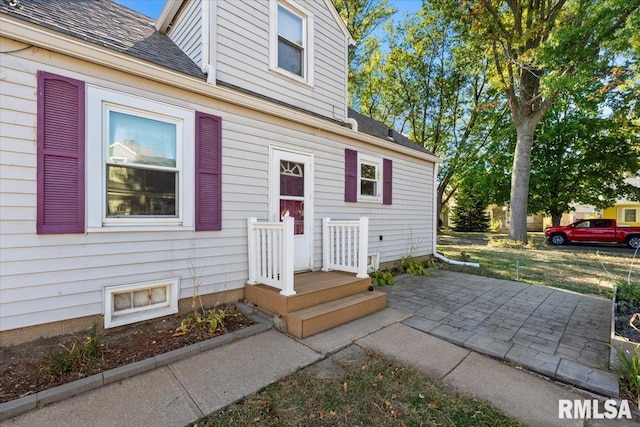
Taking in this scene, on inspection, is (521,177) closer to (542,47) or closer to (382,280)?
(542,47)

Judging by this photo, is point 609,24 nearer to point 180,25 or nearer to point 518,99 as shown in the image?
point 518,99

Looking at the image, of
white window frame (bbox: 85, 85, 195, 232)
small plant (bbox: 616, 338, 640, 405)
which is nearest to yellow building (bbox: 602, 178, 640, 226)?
small plant (bbox: 616, 338, 640, 405)

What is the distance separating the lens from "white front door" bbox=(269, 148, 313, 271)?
4.49 meters

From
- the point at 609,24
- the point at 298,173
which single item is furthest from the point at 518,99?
the point at 298,173

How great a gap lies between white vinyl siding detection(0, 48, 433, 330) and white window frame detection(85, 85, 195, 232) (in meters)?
0.08

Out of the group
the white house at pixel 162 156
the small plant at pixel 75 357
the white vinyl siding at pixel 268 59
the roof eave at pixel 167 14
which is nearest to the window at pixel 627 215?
the white house at pixel 162 156

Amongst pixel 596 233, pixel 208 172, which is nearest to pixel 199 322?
pixel 208 172

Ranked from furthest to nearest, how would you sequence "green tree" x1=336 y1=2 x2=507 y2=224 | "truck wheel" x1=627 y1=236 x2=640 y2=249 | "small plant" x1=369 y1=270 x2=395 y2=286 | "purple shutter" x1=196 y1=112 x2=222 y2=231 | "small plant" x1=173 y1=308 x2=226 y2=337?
1. "green tree" x1=336 y1=2 x2=507 y2=224
2. "truck wheel" x1=627 y1=236 x2=640 y2=249
3. "small plant" x1=369 y1=270 x2=395 y2=286
4. "purple shutter" x1=196 y1=112 x2=222 y2=231
5. "small plant" x1=173 y1=308 x2=226 y2=337

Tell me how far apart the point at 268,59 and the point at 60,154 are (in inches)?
122

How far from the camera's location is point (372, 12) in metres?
13.9

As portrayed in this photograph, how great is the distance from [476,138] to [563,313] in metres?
14.7

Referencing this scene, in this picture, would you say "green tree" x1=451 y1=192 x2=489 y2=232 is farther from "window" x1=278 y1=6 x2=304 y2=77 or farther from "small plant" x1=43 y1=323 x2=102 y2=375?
"small plant" x1=43 y1=323 x2=102 y2=375

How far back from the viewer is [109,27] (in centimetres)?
362

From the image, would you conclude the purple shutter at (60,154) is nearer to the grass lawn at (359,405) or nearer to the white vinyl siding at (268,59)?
the white vinyl siding at (268,59)
